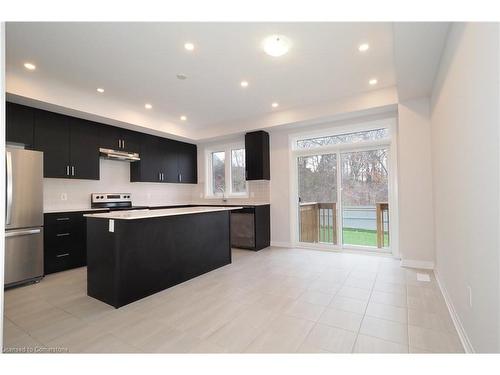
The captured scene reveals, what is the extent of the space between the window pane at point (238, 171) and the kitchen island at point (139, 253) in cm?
256

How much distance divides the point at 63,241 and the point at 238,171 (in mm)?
3584

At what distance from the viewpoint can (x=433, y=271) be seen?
3432mm

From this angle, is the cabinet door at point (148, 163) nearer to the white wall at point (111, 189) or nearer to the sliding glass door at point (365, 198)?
the white wall at point (111, 189)

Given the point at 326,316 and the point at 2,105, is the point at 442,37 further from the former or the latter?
the point at 2,105

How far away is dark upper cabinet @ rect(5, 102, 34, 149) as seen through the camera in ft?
11.0

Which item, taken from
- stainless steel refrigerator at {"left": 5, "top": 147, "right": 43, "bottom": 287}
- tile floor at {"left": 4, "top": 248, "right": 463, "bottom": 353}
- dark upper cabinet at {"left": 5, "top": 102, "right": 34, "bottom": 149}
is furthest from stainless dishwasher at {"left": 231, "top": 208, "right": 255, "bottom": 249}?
dark upper cabinet at {"left": 5, "top": 102, "right": 34, "bottom": 149}

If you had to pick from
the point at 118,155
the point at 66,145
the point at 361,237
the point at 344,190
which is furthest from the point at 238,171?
the point at 66,145

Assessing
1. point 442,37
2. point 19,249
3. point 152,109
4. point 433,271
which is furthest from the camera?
point 152,109

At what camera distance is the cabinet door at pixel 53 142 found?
3658 millimetres

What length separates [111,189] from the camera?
16.2 ft

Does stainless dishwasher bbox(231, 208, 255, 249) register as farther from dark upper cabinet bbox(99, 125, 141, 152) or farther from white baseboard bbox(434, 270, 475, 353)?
white baseboard bbox(434, 270, 475, 353)

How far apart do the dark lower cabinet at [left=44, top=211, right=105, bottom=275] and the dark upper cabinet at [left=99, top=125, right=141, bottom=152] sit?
4.53ft

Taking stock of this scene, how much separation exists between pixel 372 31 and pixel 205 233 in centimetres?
309
